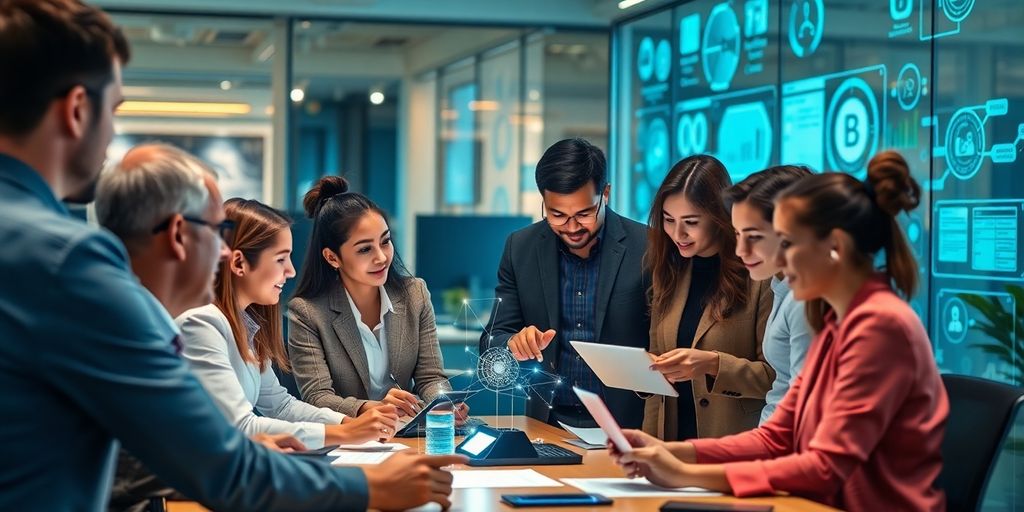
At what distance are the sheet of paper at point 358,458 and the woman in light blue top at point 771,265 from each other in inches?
42.0

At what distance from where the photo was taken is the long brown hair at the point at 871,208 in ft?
8.19

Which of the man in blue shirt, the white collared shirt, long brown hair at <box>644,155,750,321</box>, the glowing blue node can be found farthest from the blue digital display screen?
the man in blue shirt

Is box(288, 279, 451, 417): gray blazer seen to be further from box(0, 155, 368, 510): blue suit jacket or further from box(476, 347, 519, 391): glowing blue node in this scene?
box(0, 155, 368, 510): blue suit jacket

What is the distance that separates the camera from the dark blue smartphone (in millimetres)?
2537

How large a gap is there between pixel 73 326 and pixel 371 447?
1.77m

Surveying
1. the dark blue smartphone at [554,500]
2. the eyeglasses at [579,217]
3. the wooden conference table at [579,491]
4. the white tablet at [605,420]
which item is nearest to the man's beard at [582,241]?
the eyeglasses at [579,217]

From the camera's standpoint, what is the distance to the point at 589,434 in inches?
141

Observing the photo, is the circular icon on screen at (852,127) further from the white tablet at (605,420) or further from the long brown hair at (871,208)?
the white tablet at (605,420)

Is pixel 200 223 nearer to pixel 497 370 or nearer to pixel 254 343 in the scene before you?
pixel 254 343

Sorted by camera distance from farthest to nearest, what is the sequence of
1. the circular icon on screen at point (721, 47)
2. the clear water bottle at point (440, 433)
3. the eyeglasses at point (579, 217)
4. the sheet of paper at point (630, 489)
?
1. the circular icon on screen at point (721, 47)
2. the eyeglasses at point (579, 217)
3. the clear water bottle at point (440, 433)
4. the sheet of paper at point (630, 489)

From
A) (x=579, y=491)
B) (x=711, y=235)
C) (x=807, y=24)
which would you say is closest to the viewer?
(x=579, y=491)

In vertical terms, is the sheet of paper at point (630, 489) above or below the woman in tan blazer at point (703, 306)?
below

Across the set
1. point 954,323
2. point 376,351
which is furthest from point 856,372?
point 954,323

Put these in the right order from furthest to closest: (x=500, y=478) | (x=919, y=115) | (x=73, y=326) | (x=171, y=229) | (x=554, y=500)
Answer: (x=919, y=115) → (x=500, y=478) → (x=554, y=500) → (x=171, y=229) → (x=73, y=326)
